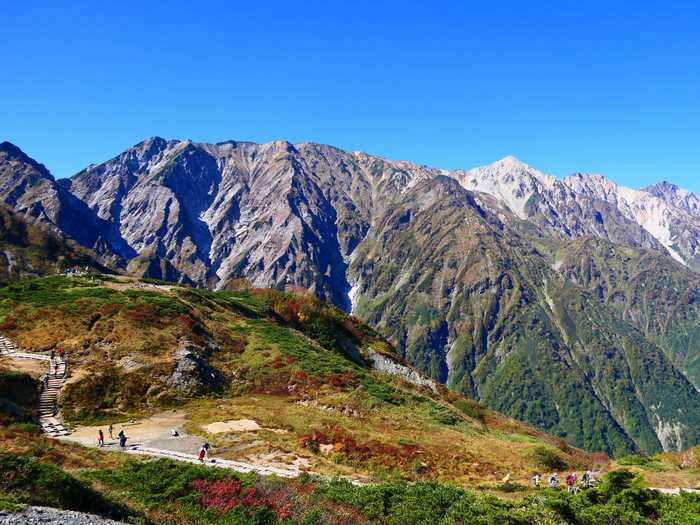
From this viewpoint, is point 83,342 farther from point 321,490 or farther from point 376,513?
point 376,513

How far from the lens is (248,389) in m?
50.9

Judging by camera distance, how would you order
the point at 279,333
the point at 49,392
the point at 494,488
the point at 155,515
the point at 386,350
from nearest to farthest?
the point at 155,515 < the point at 494,488 < the point at 49,392 < the point at 279,333 < the point at 386,350

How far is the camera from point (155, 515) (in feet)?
61.4

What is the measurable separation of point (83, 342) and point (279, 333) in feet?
81.3

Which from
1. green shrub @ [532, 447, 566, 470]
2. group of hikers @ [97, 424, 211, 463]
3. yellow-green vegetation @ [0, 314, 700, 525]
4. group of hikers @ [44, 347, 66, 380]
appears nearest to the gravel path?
yellow-green vegetation @ [0, 314, 700, 525]

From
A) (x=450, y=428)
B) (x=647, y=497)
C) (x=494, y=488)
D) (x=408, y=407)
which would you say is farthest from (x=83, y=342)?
(x=647, y=497)

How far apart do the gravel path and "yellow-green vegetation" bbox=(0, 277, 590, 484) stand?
17.9 meters

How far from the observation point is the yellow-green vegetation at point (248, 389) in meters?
35.2

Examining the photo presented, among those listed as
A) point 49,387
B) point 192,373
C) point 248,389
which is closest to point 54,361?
point 49,387

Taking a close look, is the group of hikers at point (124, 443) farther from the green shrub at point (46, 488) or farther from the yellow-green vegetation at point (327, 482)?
the green shrub at point (46, 488)

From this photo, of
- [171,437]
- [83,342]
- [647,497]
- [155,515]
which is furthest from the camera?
[83,342]

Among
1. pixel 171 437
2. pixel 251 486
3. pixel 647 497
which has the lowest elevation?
pixel 171 437

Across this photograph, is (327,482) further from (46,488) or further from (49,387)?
(49,387)

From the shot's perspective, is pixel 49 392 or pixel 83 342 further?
pixel 83 342
